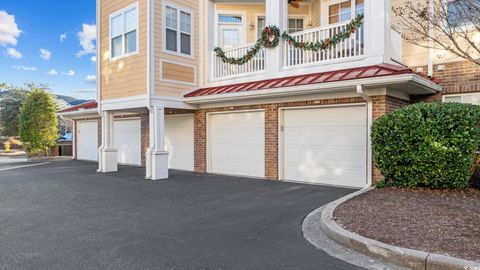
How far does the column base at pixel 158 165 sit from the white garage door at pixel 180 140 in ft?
6.35

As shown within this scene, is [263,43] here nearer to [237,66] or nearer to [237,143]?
[237,66]

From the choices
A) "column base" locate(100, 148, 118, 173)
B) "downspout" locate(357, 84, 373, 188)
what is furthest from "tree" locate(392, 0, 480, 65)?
"column base" locate(100, 148, 118, 173)

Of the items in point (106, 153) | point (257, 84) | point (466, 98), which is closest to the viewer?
point (466, 98)

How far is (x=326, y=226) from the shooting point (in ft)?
15.8

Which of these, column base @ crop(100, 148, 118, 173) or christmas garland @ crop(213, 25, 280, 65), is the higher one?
christmas garland @ crop(213, 25, 280, 65)

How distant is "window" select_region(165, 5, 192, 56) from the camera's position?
1126 centimetres

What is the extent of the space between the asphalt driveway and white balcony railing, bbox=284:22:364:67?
145 inches

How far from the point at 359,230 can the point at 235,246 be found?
1694 mm

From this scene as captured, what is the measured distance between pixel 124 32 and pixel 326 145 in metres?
7.98

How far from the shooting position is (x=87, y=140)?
18688mm

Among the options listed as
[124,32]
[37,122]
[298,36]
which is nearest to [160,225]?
[298,36]

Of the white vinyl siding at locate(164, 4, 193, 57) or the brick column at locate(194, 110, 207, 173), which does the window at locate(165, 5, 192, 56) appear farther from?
the brick column at locate(194, 110, 207, 173)

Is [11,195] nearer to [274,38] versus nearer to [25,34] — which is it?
[274,38]

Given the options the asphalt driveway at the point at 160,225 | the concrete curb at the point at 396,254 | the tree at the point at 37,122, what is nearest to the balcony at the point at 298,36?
the asphalt driveway at the point at 160,225
